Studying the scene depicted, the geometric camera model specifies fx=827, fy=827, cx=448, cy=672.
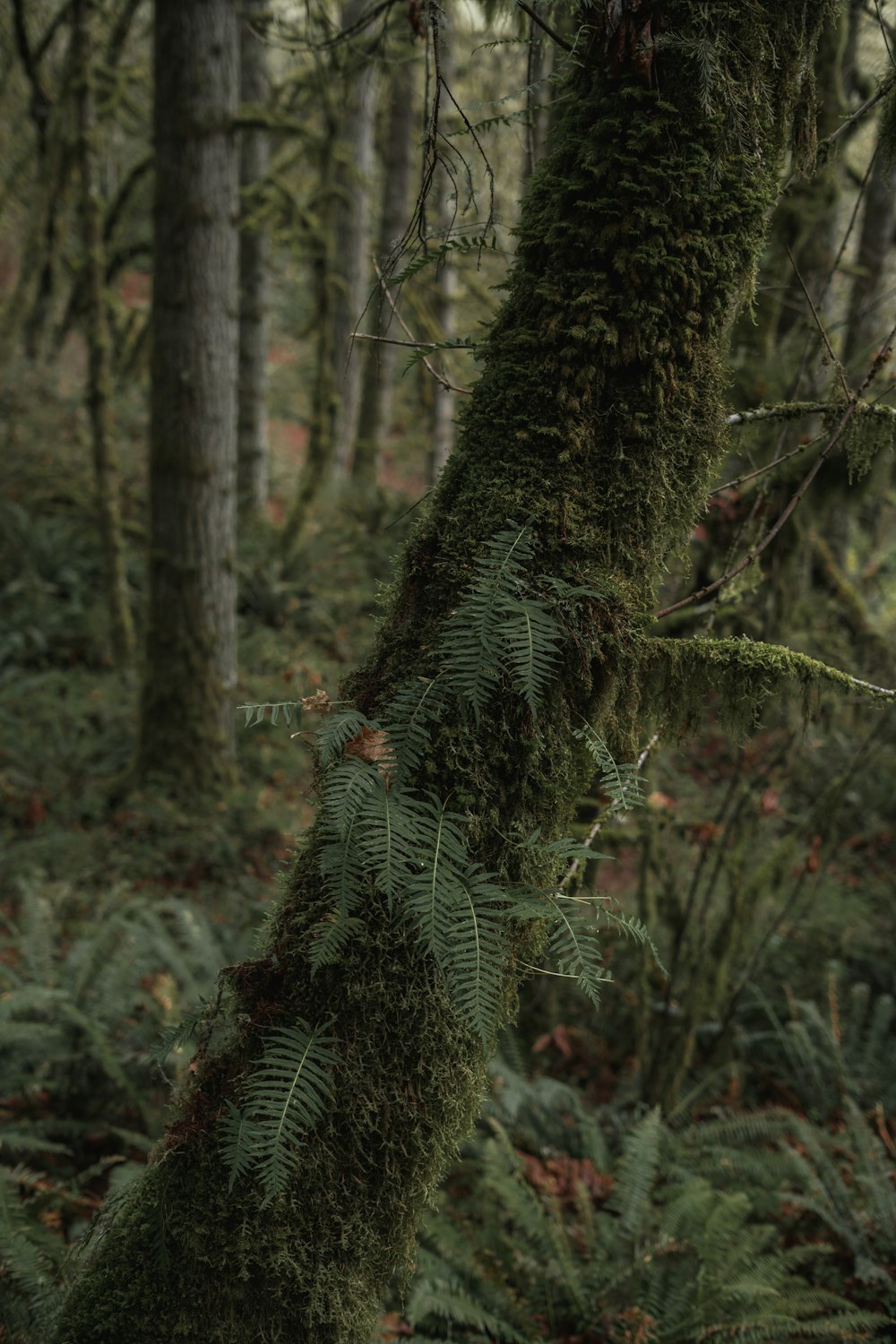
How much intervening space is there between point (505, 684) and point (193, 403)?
16.8ft

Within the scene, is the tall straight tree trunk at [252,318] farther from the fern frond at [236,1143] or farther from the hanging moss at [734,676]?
the fern frond at [236,1143]

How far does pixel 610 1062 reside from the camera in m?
4.61

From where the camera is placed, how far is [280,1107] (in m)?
1.27

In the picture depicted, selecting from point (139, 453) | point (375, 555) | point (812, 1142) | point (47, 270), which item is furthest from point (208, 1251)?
point (47, 270)

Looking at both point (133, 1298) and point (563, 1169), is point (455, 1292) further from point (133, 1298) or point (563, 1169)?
point (133, 1298)

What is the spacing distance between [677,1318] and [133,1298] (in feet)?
6.21

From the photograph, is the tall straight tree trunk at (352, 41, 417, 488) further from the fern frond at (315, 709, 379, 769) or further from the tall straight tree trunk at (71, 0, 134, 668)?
the fern frond at (315, 709, 379, 769)

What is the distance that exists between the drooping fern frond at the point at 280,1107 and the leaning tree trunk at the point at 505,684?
0.03 meters

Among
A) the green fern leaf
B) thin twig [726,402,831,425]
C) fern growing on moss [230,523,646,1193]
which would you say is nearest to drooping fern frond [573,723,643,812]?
fern growing on moss [230,523,646,1193]

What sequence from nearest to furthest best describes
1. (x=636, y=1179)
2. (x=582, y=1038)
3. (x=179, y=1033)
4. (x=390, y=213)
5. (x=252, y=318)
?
(x=179, y=1033)
(x=636, y=1179)
(x=582, y=1038)
(x=252, y=318)
(x=390, y=213)

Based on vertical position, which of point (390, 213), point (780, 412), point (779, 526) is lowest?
point (779, 526)

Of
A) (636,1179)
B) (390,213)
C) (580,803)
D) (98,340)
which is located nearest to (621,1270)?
(636,1179)

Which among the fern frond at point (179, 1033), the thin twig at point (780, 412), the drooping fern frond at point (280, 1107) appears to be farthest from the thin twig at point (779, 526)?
the fern frond at point (179, 1033)

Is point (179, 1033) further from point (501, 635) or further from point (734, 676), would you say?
point (734, 676)
